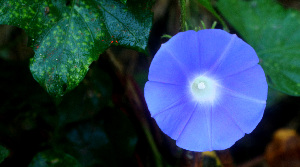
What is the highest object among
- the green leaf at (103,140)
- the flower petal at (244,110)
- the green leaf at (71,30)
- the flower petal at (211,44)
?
the green leaf at (71,30)

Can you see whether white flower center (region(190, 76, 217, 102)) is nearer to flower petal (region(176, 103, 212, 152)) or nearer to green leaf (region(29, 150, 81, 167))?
flower petal (region(176, 103, 212, 152))

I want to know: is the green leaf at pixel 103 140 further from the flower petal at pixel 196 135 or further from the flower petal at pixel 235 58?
the flower petal at pixel 235 58

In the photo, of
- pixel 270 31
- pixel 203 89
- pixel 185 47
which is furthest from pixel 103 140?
pixel 270 31

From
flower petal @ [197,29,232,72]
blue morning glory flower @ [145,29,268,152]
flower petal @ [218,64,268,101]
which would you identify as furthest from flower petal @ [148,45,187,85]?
flower petal @ [218,64,268,101]

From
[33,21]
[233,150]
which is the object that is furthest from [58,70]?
[233,150]

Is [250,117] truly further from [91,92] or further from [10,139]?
[10,139]

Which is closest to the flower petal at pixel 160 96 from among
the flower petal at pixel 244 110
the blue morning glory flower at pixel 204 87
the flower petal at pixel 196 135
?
the blue morning glory flower at pixel 204 87

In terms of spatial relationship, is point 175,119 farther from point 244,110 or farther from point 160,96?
point 244,110
